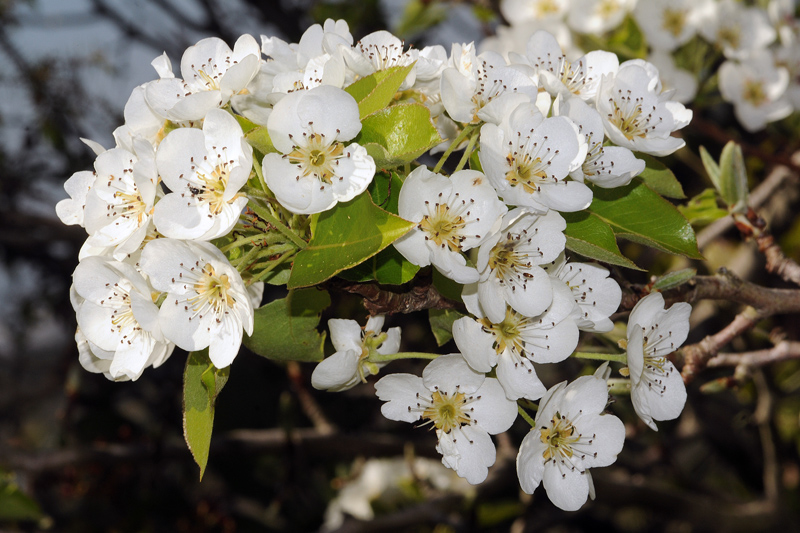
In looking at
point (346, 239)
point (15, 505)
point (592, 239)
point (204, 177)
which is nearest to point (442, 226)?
point (346, 239)

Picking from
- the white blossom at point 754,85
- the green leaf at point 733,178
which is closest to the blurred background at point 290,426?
the white blossom at point 754,85

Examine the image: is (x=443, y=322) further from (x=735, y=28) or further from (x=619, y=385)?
(x=735, y=28)

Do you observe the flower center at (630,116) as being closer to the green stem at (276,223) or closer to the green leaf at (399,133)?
the green leaf at (399,133)

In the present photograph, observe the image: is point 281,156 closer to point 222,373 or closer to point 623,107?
point 222,373

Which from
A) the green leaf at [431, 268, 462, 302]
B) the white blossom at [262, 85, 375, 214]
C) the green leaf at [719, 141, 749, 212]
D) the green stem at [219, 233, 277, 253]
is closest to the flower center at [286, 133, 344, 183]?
the white blossom at [262, 85, 375, 214]

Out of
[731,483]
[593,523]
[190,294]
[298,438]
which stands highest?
[190,294]

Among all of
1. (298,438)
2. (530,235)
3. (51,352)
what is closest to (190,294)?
(530,235)
